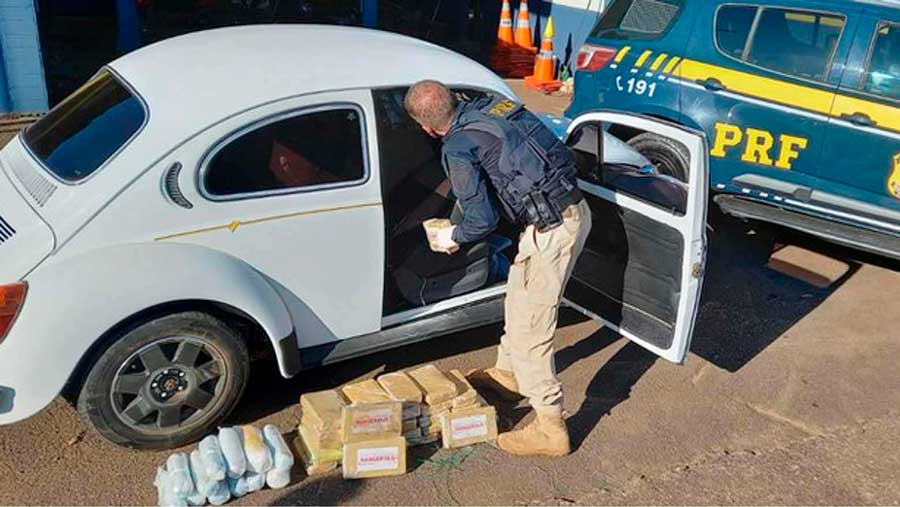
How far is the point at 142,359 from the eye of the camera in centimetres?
346

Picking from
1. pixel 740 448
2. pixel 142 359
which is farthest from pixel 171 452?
pixel 740 448

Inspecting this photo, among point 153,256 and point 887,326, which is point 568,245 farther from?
point 887,326

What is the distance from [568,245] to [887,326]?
2793 millimetres

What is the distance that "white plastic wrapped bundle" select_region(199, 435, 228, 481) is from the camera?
331cm

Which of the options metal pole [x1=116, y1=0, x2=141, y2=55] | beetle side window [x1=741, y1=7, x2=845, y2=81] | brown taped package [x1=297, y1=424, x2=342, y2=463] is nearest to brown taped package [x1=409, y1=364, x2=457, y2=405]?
brown taped package [x1=297, y1=424, x2=342, y2=463]

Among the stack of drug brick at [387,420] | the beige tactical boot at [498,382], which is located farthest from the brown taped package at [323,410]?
the beige tactical boot at [498,382]

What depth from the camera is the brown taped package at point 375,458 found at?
11.6 feet

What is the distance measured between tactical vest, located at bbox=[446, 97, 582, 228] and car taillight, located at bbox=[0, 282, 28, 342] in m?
1.83

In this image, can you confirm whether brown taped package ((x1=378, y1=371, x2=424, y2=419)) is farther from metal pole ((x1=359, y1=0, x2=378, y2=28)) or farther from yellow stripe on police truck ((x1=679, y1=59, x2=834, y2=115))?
metal pole ((x1=359, y1=0, x2=378, y2=28))

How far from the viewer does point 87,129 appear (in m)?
3.74

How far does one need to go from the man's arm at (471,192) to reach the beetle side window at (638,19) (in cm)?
352

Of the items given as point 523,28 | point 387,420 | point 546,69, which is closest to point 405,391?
point 387,420

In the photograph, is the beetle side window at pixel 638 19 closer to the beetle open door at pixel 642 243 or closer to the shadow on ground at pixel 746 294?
the shadow on ground at pixel 746 294

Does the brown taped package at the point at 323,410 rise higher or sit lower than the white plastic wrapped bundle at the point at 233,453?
higher
